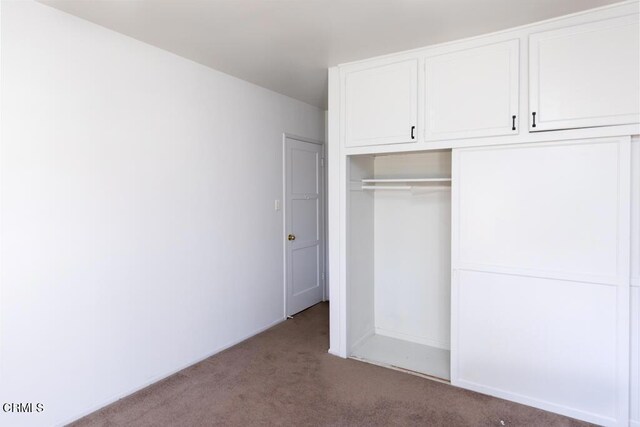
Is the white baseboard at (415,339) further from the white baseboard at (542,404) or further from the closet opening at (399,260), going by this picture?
the white baseboard at (542,404)

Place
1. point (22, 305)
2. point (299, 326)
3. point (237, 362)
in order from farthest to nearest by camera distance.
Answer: point (299, 326), point (237, 362), point (22, 305)

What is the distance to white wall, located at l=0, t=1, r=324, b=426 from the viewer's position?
2.06m

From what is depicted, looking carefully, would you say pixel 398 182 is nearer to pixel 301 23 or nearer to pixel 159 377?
pixel 301 23

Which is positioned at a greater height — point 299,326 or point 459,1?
point 459,1

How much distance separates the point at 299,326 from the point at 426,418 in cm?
183

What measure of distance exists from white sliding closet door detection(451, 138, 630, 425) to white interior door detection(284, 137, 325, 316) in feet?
6.55

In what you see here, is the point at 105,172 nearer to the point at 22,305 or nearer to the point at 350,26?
the point at 22,305

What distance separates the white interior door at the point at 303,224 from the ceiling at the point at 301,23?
1450mm

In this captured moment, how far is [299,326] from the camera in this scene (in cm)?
394

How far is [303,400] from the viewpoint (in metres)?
2.55

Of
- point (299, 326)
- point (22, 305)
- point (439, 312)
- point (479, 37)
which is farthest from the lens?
point (299, 326)

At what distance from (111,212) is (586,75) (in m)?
3.09

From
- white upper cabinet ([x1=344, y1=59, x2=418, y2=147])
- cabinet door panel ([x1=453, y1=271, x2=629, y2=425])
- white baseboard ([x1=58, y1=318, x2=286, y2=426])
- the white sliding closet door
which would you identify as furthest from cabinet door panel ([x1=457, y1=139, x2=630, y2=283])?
white baseboard ([x1=58, y1=318, x2=286, y2=426])

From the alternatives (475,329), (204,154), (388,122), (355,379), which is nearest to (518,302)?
(475,329)
